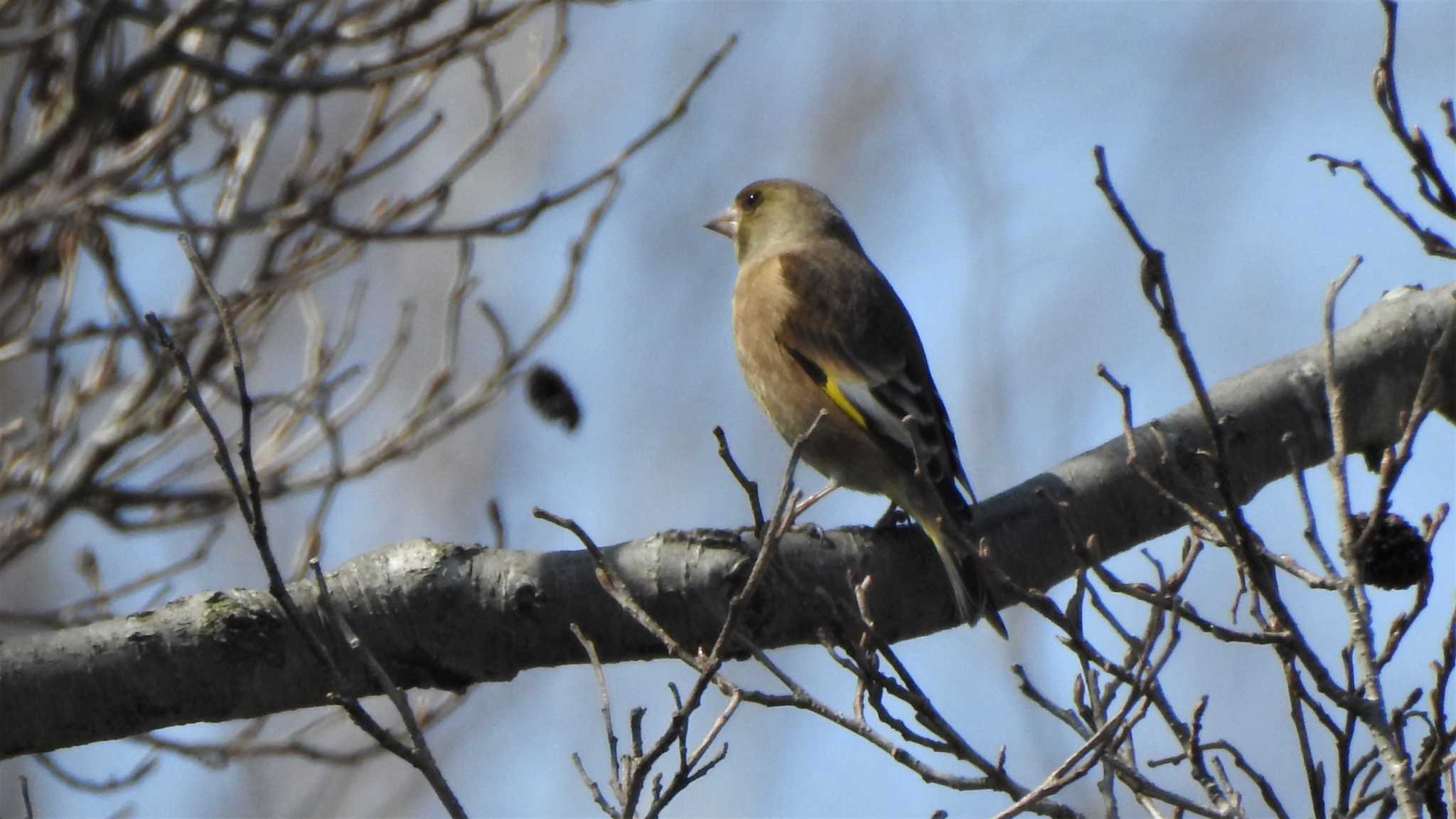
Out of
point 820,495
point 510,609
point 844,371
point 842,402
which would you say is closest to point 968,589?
point 820,495

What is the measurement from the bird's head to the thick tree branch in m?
2.64

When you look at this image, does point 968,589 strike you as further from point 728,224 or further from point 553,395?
point 728,224

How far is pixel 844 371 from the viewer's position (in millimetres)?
5227

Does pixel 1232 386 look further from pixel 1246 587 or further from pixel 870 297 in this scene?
pixel 870 297

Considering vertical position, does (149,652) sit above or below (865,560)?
below

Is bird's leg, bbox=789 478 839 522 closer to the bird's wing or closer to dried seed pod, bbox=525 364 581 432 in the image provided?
the bird's wing

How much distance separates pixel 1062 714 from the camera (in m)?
2.87

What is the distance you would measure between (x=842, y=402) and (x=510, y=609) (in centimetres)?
182

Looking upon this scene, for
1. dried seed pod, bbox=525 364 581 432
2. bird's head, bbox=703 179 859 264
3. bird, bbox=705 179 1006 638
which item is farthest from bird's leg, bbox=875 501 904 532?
bird's head, bbox=703 179 859 264

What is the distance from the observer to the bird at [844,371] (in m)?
4.71

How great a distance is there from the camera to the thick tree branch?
3.37m

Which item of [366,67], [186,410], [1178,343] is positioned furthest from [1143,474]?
[186,410]

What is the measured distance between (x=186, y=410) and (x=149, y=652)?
2123 millimetres

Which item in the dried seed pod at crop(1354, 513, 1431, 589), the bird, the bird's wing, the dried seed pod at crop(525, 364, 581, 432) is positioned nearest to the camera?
the dried seed pod at crop(1354, 513, 1431, 589)
